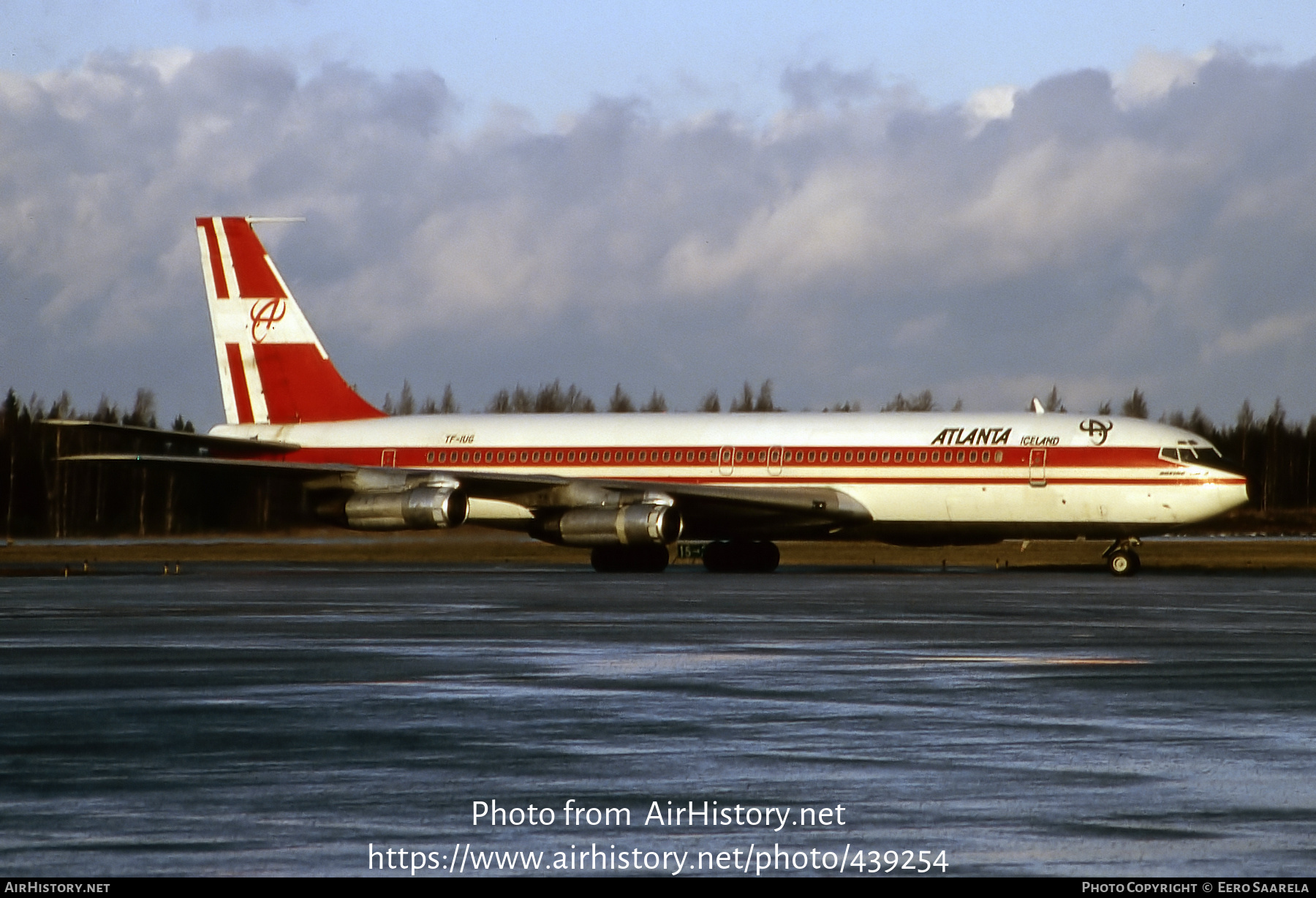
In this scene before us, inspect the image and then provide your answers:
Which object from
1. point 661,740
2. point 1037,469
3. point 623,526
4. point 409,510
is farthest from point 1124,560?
point 661,740

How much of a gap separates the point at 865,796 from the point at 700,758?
1.73 meters

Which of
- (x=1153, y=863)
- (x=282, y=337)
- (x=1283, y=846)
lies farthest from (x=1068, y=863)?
(x=282, y=337)

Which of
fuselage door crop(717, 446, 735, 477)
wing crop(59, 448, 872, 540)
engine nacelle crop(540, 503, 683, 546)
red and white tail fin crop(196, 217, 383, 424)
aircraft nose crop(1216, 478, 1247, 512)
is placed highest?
red and white tail fin crop(196, 217, 383, 424)

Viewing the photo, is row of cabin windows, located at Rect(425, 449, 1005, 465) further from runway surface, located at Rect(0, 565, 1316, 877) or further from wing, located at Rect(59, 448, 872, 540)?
runway surface, located at Rect(0, 565, 1316, 877)

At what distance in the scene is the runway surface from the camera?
28.1 ft

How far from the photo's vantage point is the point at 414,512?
139ft

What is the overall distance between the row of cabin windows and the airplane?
0.04m

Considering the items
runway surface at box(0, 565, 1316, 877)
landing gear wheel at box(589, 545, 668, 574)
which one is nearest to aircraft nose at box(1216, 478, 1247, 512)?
landing gear wheel at box(589, 545, 668, 574)

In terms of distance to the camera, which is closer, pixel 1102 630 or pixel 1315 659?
pixel 1315 659

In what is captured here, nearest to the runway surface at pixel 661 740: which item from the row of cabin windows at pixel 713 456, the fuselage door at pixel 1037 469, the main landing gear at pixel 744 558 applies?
the fuselage door at pixel 1037 469

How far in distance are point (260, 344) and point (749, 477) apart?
52.2 feet

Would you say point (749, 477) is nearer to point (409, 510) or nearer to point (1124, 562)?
point (409, 510)
